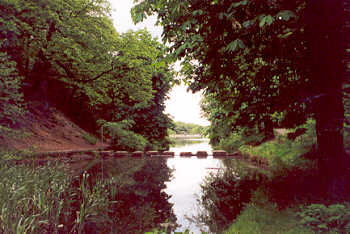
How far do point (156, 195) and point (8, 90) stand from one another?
9472mm

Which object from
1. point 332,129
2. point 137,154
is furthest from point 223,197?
point 137,154

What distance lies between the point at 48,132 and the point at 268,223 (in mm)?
20445

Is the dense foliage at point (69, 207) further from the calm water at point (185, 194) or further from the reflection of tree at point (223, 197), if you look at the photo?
the reflection of tree at point (223, 197)

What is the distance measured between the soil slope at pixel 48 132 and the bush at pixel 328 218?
16.0 meters

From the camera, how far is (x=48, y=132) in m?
21.4

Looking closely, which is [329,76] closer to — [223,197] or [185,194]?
[223,197]

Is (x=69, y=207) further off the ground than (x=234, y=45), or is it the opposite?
(x=234, y=45)

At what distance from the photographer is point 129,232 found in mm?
6094

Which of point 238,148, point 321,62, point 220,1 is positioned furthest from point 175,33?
point 238,148

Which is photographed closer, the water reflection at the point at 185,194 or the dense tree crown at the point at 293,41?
the dense tree crown at the point at 293,41

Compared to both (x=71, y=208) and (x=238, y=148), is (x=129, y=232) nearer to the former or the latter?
(x=71, y=208)

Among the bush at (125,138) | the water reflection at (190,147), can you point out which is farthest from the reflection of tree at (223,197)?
the water reflection at (190,147)

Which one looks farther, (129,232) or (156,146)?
(156,146)

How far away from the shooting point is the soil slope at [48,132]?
1780 centimetres
